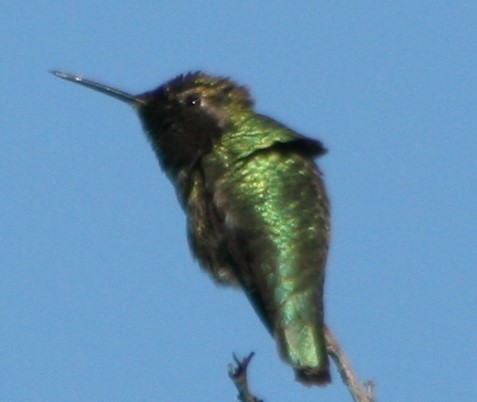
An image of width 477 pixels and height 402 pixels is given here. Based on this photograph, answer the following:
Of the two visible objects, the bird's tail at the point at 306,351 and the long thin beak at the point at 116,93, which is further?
the long thin beak at the point at 116,93

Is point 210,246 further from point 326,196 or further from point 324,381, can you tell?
point 324,381

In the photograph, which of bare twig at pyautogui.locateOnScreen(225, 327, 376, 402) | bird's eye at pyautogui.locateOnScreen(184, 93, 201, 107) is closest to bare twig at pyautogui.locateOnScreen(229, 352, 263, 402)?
bare twig at pyautogui.locateOnScreen(225, 327, 376, 402)

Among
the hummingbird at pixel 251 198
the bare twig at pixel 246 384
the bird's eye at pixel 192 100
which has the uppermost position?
the bird's eye at pixel 192 100

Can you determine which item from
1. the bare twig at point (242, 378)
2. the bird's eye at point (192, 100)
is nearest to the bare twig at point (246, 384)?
the bare twig at point (242, 378)

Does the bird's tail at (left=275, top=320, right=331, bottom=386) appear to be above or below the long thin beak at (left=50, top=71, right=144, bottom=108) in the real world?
below

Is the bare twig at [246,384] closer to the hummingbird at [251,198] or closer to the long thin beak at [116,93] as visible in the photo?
the hummingbird at [251,198]

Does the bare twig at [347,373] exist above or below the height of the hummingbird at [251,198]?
below

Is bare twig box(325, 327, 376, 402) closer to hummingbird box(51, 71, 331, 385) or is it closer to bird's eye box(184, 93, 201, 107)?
hummingbird box(51, 71, 331, 385)
